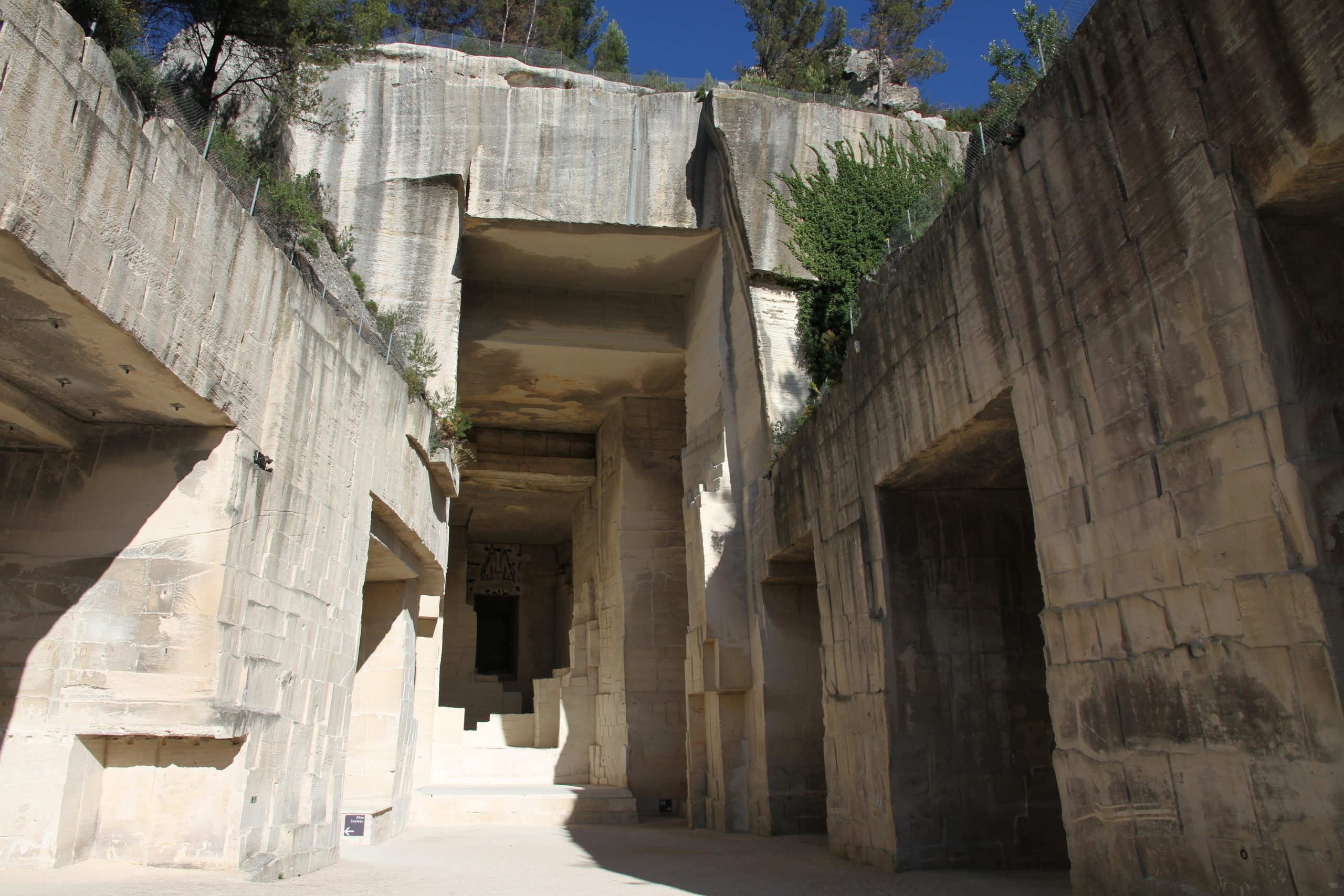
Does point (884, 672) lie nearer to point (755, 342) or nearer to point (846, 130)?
point (755, 342)

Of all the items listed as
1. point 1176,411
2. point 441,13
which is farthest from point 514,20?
point 1176,411

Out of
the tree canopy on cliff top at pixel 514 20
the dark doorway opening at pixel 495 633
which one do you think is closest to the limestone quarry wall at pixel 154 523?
the dark doorway opening at pixel 495 633

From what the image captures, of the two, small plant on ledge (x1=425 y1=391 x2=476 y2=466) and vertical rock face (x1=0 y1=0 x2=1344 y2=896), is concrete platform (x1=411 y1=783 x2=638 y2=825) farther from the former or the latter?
small plant on ledge (x1=425 y1=391 x2=476 y2=466)

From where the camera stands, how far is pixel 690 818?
487 inches

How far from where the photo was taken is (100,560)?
6.17m

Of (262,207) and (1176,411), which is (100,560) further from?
(1176,411)

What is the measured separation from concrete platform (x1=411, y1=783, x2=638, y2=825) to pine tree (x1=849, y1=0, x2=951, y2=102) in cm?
2139

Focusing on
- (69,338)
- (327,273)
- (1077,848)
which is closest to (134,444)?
(69,338)

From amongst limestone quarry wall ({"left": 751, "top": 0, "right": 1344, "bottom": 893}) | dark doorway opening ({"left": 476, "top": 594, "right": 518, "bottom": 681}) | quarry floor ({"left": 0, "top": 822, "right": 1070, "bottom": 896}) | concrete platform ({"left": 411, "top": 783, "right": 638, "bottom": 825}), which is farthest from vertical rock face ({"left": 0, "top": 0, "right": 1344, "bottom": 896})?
dark doorway opening ({"left": 476, "top": 594, "right": 518, "bottom": 681})

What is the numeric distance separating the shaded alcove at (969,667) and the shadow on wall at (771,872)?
390 millimetres

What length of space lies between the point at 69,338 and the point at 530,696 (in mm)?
17936

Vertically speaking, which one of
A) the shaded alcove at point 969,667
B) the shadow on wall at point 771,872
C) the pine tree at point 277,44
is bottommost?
the shadow on wall at point 771,872

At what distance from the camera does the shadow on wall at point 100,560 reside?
19.4 feet

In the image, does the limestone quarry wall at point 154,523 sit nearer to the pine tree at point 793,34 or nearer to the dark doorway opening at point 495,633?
the dark doorway opening at point 495,633
